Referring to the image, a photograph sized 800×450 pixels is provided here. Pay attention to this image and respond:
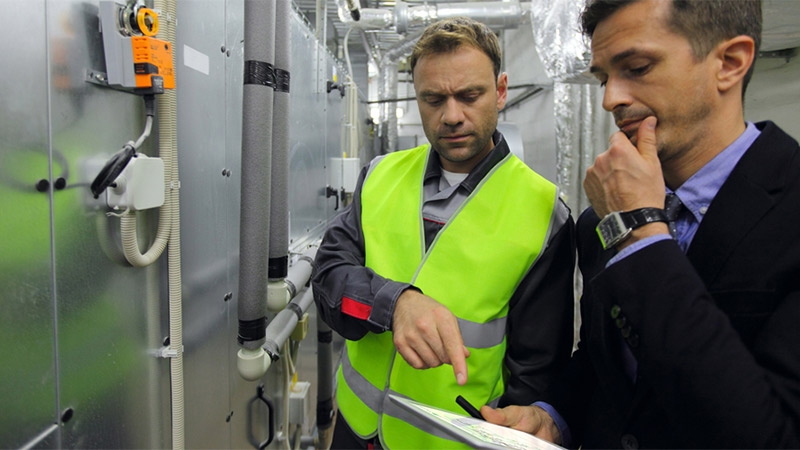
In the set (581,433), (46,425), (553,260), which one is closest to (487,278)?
(553,260)

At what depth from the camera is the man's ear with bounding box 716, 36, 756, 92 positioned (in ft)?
1.91

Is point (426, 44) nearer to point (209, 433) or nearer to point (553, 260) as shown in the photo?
point (553, 260)

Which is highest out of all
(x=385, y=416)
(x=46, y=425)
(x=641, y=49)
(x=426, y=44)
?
(x=426, y=44)

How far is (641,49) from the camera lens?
0.60m

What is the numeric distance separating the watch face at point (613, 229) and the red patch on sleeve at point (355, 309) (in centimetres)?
43

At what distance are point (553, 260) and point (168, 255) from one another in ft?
2.48

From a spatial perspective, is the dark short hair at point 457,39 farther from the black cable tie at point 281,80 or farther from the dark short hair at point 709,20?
the dark short hair at point 709,20

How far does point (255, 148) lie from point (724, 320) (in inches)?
35.0

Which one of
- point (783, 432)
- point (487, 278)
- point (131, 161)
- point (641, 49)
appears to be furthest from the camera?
point (487, 278)

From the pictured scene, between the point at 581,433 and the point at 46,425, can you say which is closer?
the point at 46,425

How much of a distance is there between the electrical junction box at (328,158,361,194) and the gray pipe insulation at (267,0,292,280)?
1.28 meters

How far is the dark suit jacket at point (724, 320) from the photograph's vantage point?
48 cm

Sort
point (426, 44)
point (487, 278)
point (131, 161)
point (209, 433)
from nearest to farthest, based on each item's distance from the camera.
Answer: point (131, 161)
point (487, 278)
point (426, 44)
point (209, 433)

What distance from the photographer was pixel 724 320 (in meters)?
0.49
